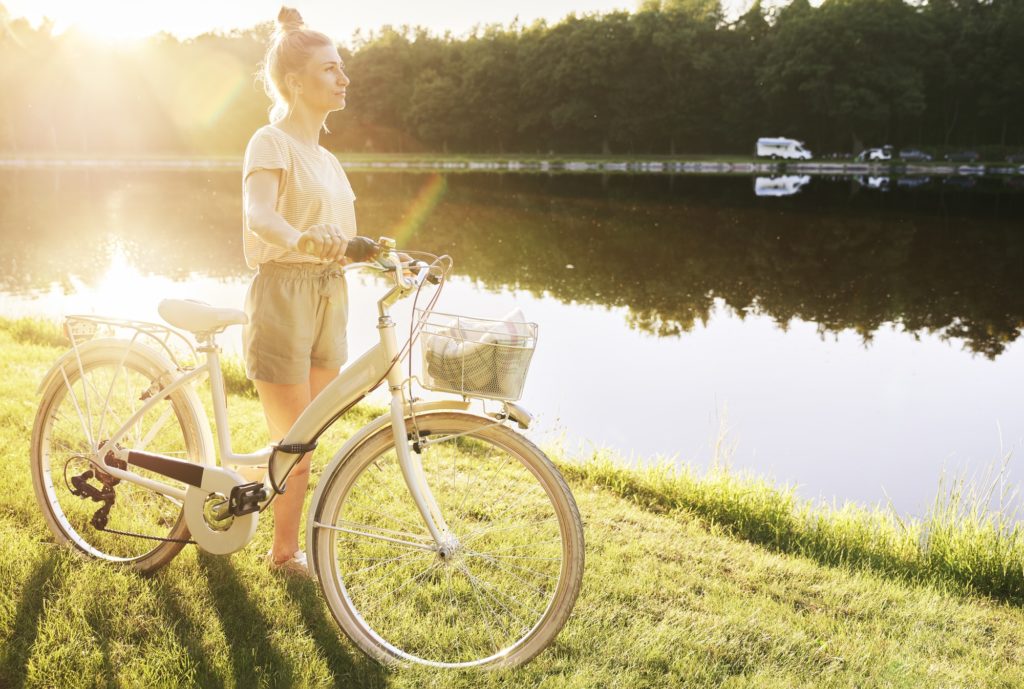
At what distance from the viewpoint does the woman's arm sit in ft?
8.59

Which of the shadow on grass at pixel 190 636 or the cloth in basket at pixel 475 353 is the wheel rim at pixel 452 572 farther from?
the shadow on grass at pixel 190 636

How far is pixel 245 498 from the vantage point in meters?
3.24

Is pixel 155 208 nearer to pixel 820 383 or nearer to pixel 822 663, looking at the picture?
pixel 820 383

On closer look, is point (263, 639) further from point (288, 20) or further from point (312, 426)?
point (288, 20)

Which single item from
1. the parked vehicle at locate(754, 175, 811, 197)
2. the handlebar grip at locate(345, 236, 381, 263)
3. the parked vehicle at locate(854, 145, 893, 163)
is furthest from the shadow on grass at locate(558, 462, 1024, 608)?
the parked vehicle at locate(854, 145, 893, 163)

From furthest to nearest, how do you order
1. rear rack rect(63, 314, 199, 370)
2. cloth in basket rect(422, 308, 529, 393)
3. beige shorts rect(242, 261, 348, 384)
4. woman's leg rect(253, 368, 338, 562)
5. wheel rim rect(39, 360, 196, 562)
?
wheel rim rect(39, 360, 196, 562) < rear rack rect(63, 314, 199, 370) < woman's leg rect(253, 368, 338, 562) < beige shorts rect(242, 261, 348, 384) < cloth in basket rect(422, 308, 529, 393)

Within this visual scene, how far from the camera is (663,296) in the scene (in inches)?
673

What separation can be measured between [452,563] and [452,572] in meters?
0.52

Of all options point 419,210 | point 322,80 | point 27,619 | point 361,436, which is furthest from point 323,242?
point 419,210

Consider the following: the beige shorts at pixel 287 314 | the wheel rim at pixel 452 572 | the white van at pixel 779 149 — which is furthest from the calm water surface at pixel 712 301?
the white van at pixel 779 149

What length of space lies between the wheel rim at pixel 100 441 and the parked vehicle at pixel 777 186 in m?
37.9

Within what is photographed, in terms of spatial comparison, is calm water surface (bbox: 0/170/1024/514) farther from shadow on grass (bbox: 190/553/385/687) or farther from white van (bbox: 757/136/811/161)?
white van (bbox: 757/136/811/161)

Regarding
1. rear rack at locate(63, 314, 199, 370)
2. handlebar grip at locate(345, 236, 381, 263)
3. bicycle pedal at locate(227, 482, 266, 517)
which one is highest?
handlebar grip at locate(345, 236, 381, 263)

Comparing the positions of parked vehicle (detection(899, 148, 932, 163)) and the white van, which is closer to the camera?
parked vehicle (detection(899, 148, 932, 163))
